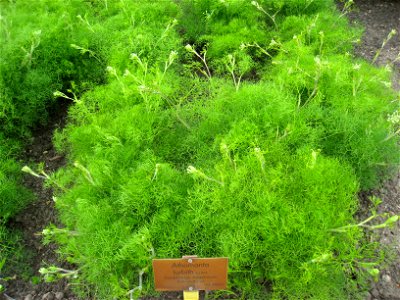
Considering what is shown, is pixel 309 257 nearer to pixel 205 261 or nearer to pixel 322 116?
pixel 205 261

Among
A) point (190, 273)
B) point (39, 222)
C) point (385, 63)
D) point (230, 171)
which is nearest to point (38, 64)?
point (39, 222)

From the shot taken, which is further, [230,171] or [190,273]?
[230,171]

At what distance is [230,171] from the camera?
8.85 ft

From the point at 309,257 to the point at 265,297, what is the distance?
44 cm

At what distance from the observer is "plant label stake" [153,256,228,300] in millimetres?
2258

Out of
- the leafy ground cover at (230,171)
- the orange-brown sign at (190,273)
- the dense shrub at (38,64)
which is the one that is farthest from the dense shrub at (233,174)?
the dense shrub at (38,64)

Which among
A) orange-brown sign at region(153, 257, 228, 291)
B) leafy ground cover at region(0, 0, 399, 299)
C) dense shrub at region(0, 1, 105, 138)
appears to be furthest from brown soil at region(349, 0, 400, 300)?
dense shrub at region(0, 1, 105, 138)

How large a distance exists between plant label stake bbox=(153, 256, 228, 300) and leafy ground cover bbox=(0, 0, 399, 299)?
0.15m

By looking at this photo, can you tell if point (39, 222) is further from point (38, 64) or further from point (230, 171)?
point (230, 171)

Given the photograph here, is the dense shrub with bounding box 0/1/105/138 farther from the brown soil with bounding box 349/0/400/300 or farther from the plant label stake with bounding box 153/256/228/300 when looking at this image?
the brown soil with bounding box 349/0/400/300

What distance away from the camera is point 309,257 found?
94.7 inches

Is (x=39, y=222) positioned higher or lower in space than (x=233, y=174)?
lower

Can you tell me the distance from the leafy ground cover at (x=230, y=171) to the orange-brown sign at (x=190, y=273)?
15 cm

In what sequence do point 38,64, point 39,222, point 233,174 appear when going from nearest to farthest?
point 233,174, point 39,222, point 38,64
